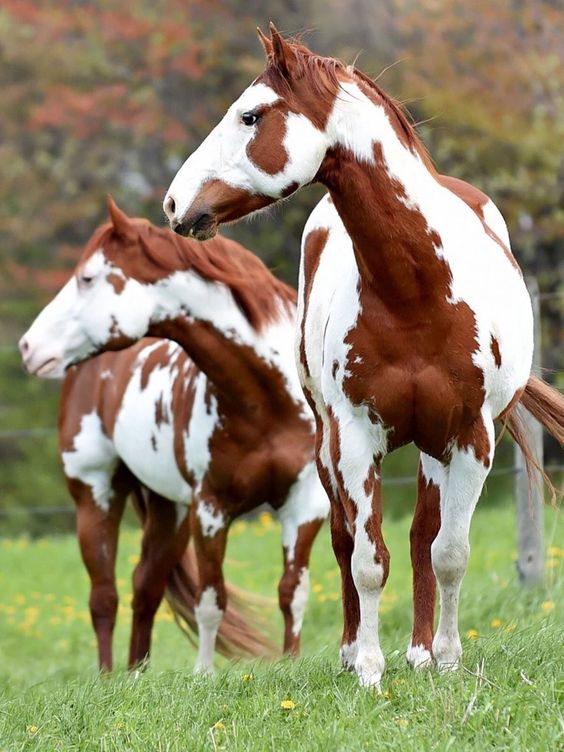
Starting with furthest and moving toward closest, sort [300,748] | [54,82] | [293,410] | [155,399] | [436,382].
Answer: [54,82] → [155,399] → [293,410] → [436,382] → [300,748]

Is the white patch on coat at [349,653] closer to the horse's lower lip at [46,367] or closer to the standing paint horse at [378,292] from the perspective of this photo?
the standing paint horse at [378,292]

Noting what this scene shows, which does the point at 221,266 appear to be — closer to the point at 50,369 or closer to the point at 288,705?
the point at 50,369

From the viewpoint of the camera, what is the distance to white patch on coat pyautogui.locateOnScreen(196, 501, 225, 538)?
5.43m

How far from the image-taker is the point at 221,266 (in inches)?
225

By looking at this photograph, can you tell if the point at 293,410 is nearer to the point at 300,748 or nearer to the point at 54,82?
the point at 300,748

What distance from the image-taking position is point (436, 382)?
3.71 metres

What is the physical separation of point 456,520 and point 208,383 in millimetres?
2009

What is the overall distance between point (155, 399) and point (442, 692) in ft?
9.75

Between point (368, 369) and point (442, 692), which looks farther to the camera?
point (368, 369)

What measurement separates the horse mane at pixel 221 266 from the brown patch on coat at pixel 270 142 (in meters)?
1.96

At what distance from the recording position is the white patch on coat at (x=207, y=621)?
5.54 m

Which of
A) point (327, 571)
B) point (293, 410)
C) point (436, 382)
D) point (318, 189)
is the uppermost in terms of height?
point (436, 382)

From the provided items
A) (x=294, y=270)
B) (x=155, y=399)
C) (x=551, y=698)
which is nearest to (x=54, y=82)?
(x=294, y=270)

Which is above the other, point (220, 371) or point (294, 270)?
point (220, 371)
